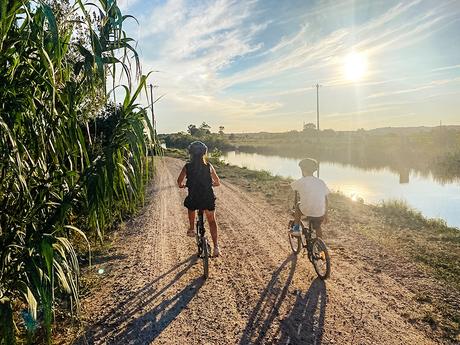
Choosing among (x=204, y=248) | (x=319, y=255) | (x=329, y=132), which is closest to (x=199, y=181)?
(x=204, y=248)

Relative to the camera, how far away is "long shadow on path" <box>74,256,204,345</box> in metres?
4.25

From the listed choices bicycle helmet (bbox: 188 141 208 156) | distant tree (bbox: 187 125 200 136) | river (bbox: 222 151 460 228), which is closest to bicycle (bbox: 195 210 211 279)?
bicycle helmet (bbox: 188 141 208 156)

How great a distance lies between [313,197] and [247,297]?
1.91m

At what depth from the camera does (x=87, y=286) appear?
571 centimetres

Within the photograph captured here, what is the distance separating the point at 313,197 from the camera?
5.71 meters

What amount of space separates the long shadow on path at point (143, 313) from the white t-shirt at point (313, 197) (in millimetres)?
2156

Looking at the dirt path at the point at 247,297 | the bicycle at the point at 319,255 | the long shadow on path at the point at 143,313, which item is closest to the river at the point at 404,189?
the dirt path at the point at 247,297

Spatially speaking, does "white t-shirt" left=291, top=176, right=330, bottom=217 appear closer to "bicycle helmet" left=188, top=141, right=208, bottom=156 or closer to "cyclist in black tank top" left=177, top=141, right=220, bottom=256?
"cyclist in black tank top" left=177, top=141, right=220, bottom=256

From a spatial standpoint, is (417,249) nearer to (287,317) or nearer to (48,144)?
(287,317)

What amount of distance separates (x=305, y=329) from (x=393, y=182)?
21.8m

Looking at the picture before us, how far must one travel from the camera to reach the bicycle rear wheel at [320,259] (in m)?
5.55

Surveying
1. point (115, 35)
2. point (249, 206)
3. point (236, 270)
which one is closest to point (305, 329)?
point (236, 270)

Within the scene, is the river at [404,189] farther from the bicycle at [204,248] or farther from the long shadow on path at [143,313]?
the long shadow on path at [143,313]

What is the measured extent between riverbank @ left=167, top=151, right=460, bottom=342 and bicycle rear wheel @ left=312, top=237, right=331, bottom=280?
1.32 m
